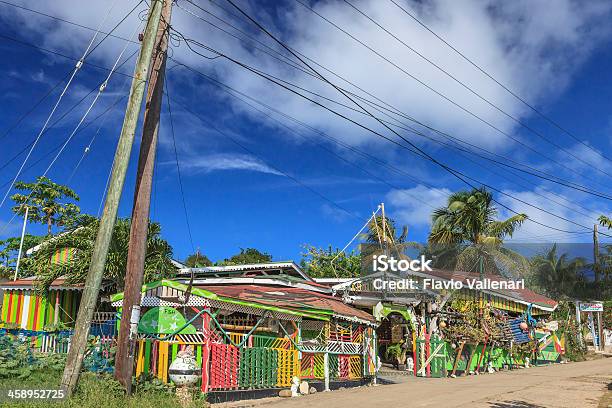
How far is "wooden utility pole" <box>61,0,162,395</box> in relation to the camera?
8.91m

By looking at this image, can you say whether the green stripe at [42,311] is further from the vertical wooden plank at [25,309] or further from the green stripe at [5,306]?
the green stripe at [5,306]

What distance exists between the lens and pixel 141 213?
1059 cm

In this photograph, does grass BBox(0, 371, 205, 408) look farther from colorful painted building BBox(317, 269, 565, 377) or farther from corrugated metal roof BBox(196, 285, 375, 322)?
colorful painted building BBox(317, 269, 565, 377)

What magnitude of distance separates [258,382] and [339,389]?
3.70m

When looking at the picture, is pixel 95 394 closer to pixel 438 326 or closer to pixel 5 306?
pixel 5 306

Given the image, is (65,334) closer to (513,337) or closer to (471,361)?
(471,361)

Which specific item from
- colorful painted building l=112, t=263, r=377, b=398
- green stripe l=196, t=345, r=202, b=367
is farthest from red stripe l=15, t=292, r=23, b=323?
green stripe l=196, t=345, r=202, b=367

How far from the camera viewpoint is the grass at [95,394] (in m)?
8.59

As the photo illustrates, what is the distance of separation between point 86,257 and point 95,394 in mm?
9336

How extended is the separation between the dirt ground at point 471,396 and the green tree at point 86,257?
675cm

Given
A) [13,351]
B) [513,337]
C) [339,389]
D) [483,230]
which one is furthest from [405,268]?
[13,351]

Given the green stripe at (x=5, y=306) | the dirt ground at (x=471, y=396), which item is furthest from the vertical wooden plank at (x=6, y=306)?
the dirt ground at (x=471, y=396)

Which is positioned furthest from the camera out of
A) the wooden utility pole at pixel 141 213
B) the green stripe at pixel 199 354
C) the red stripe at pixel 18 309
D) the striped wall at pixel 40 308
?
the red stripe at pixel 18 309

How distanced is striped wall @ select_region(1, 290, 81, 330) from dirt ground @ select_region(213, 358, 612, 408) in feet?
37.6
